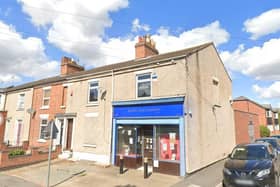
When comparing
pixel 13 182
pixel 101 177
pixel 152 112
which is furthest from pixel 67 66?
pixel 101 177

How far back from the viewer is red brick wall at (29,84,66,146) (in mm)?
Answer: 17484

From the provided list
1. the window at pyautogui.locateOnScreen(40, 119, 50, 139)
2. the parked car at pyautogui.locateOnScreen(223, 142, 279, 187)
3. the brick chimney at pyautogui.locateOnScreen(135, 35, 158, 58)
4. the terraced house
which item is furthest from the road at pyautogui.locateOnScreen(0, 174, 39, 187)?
the brick chimney at pyautogui.locateOnScreen(135, 35, 158, 58)

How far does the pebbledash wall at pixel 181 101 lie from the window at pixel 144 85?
0.27 metres

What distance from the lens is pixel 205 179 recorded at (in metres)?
9.79

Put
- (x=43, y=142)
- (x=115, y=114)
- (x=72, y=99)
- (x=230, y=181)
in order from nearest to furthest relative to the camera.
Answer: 1. (x=230, y=181)
2. (x=115, y=114)
3. (x=72, y=99)
4. (x=43, y=142)

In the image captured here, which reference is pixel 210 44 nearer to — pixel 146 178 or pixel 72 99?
pixel 146 178

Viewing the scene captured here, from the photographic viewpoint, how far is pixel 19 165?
13.4 m

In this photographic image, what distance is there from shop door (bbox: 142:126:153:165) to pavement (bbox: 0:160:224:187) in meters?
1.02

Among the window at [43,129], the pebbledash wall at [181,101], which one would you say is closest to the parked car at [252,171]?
the pebbledash wall at [181,101]

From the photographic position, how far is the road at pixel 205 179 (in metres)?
9.09

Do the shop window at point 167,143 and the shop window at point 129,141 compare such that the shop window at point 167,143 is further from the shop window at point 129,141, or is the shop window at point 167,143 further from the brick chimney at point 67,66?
the brick chimney at point 67,66

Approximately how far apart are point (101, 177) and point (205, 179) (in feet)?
16.4

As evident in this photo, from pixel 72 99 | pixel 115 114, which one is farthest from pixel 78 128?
pixel 115 114

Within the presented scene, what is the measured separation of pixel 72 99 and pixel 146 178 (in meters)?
8.95
